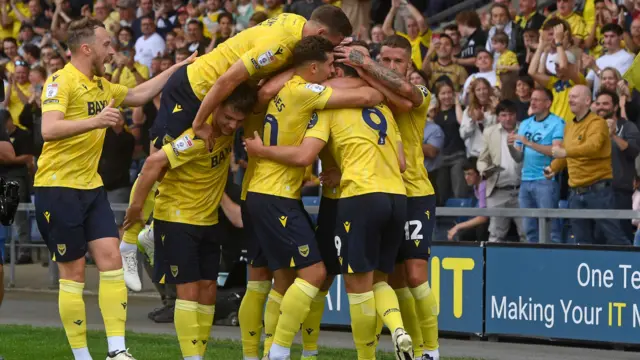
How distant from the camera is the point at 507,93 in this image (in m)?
15.2

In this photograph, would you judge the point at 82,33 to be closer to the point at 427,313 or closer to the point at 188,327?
the point at 188,327

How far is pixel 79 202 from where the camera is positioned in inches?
356

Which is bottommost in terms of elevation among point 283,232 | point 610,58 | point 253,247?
point 253,247

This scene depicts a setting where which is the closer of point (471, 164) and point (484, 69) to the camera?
point (471, 164)

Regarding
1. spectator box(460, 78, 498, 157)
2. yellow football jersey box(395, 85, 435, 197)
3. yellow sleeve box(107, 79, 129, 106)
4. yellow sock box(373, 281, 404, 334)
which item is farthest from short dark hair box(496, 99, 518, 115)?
yellow sleeve box(107, 79, 129, 106)

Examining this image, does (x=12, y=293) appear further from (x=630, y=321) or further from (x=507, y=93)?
(x=630, y=321)

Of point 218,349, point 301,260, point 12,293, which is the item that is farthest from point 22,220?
point 301,260

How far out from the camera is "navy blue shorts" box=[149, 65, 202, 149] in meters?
9.14

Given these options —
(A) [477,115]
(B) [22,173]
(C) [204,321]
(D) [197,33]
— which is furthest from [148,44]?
(C) [204,321]

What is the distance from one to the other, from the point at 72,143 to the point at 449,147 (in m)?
6.73

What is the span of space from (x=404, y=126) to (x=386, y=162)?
0.83 m

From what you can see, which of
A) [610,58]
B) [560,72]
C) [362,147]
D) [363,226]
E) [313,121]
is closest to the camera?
[363,226]

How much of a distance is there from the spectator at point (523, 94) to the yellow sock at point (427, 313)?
5775 mm

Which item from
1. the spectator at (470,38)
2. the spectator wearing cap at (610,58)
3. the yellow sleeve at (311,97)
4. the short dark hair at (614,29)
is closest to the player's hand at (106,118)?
the yellow sleeve at (311,97)
